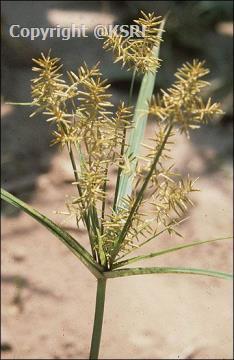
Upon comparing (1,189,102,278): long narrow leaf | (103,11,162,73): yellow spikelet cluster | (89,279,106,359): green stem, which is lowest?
(89,279,106,359): green stem

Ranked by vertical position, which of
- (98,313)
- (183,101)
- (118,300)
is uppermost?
(118,300)

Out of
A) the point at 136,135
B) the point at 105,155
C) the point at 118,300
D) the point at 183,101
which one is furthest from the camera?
the point at 118,300

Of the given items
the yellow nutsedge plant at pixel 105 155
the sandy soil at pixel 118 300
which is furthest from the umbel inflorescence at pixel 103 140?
the sandy soil at pixel 118 300

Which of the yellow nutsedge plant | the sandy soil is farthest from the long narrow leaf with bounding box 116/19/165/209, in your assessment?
the sandy soil

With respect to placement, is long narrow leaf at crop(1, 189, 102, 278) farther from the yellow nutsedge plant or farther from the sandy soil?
the sandy soil

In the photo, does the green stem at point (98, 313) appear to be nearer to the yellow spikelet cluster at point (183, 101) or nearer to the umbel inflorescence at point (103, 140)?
the umbel inflorescence at point (103, 140)

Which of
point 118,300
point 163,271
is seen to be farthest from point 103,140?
point 118,300

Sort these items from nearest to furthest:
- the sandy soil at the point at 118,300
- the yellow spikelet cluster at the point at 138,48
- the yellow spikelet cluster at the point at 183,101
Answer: the yellow spikelet cluster at the point at 183,101, the yellow spikelet cluster at the point at 138,48, the sandy soil at the point at 118,300

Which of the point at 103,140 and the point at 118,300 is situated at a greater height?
the point at 118,300

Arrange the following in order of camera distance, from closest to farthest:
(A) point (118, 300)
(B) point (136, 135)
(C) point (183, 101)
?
(C) point (183, 101) → (B) point (136, 135) → (A) point (118, 300)

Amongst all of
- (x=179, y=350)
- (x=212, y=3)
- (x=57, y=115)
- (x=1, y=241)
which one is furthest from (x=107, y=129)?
(x=212, y=3)

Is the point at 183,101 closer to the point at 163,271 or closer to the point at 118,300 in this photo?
the point at 163,271

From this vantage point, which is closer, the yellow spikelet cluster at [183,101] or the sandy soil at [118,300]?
the yellow spikelet cluster at [183,101]

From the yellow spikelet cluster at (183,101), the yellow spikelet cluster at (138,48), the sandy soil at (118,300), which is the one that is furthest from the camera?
the sandy soil at (118,300)
